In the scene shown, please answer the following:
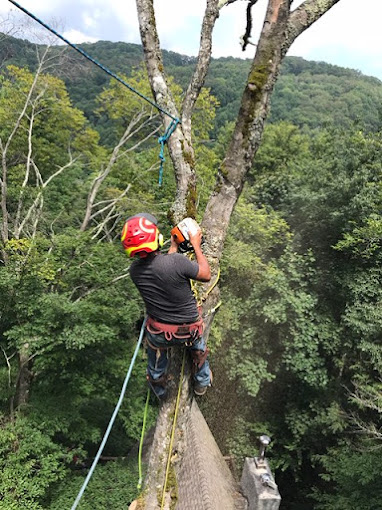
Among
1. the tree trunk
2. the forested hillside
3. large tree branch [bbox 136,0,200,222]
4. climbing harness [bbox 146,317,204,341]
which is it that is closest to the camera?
climbing harness [bbox 146,317,204,341]

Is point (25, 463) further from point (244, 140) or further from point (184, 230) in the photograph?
point (244, 140)

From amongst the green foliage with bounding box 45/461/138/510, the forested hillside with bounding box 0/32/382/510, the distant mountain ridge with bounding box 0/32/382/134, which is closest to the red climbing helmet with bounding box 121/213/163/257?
the forested hillside with bounding box 0/32/382/510

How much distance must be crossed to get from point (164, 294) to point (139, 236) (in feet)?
1.53

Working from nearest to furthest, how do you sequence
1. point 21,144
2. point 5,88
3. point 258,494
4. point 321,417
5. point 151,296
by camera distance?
point 151,296 < point 258,494 < point 321,417 < point 5,88 < point 21,144

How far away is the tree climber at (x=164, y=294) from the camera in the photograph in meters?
2.56

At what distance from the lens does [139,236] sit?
251cm

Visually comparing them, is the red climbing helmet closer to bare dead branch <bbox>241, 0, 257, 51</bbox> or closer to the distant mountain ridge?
bare dead branch <bbox>241, 0, 257, 51</bbox>

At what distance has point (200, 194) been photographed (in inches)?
455

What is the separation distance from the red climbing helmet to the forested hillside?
548cm

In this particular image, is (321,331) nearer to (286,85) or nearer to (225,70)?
(225,70)

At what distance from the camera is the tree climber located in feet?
8.41

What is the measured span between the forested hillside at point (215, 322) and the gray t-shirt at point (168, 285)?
5.26m

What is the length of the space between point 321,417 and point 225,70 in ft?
164

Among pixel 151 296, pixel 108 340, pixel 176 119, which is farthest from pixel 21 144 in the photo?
pixel 151 296
